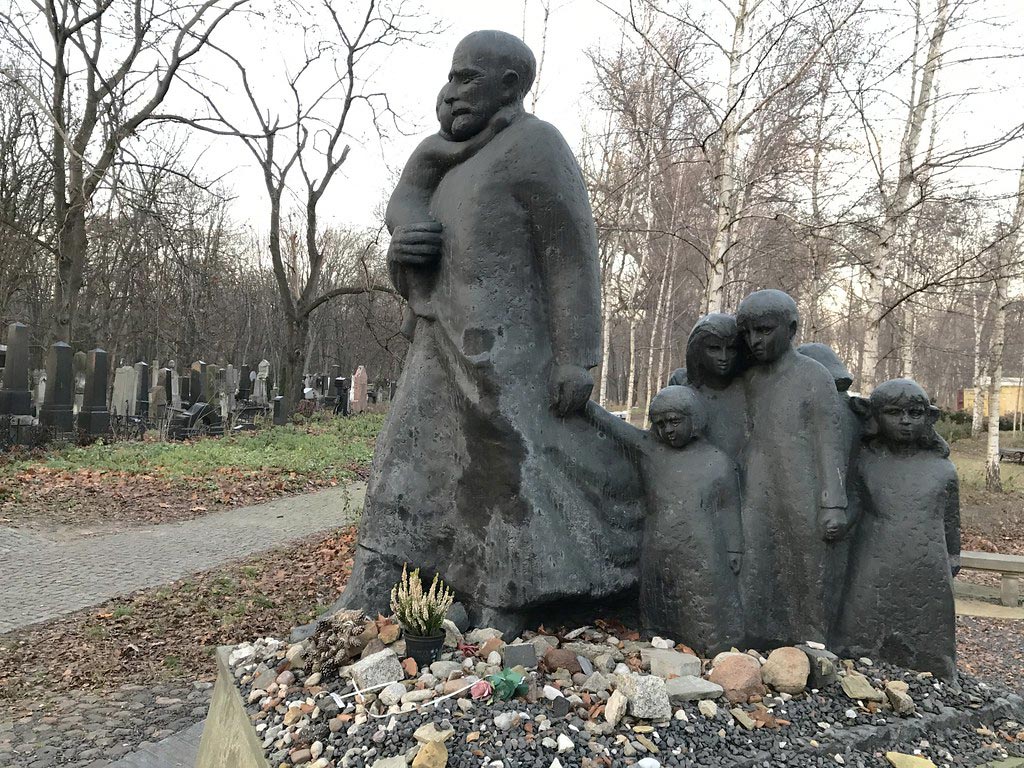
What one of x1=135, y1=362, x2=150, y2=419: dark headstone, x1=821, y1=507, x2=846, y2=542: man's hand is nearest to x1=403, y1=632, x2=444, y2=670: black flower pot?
x1=821, y1=507, x2=846, y2=542: man's hand

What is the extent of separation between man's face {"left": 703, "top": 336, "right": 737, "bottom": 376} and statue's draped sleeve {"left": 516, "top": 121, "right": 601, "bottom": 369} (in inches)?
20.1

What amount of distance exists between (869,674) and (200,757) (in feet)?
8.81

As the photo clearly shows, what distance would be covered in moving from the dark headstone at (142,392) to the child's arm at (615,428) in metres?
16.7

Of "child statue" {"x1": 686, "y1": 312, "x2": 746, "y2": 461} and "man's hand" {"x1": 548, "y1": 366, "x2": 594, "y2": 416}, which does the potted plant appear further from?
"child statue" {"x1": 686, "y1": 312, "x2": 746, "y2": 461}

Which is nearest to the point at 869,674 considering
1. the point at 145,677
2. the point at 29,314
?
the point at 145,677

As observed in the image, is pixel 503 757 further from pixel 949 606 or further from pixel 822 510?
pixel 949 606

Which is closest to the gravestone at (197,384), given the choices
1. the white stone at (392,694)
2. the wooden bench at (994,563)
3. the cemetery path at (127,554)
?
the cemetery path at (127,554)

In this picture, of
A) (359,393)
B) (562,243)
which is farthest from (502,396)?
(359,393)

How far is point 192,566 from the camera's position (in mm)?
7367

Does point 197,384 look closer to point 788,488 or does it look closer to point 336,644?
point 336,644

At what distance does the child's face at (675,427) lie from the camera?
304cm

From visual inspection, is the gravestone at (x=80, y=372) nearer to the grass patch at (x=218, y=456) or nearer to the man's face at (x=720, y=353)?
the grass patch at (x=218, y=456)

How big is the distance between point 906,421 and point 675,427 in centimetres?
94

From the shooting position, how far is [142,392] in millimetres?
17828
